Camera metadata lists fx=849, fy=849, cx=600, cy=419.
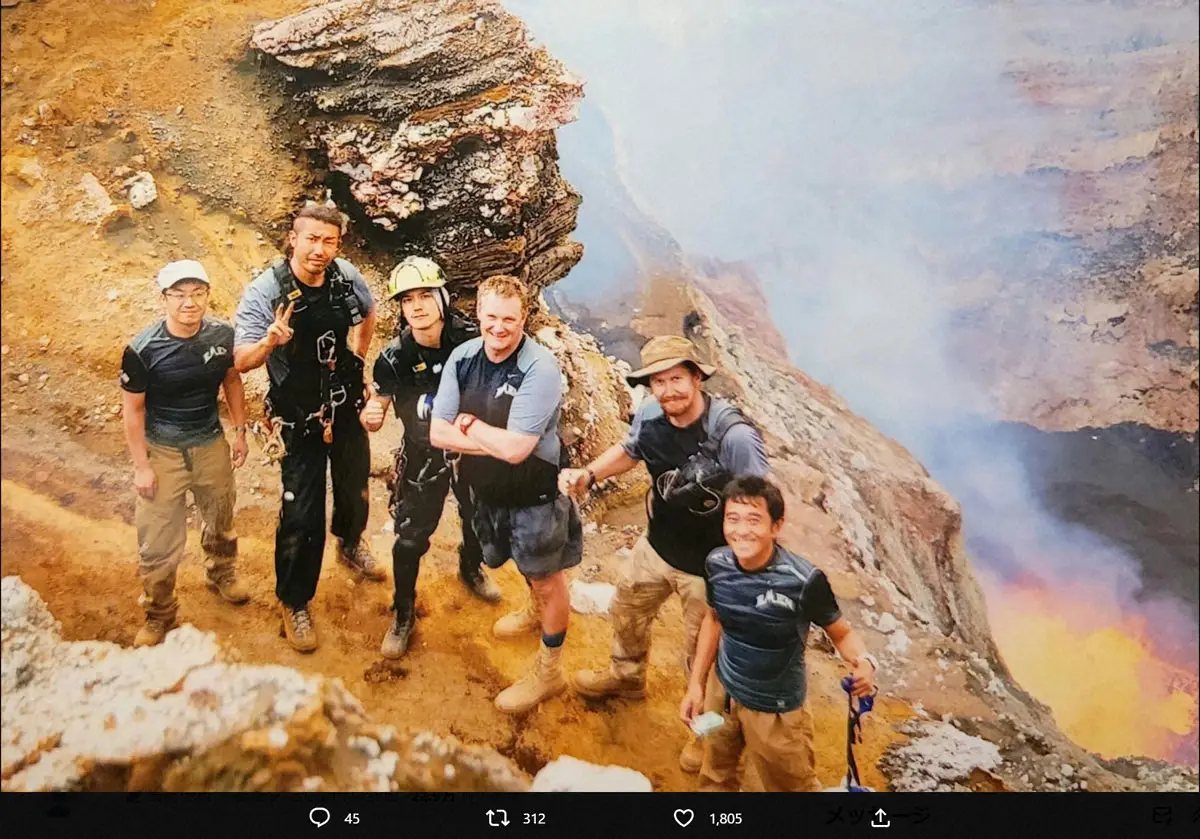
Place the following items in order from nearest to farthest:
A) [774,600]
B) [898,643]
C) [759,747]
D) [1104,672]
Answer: [774,600], [759,747], [898,643], [1104,672]

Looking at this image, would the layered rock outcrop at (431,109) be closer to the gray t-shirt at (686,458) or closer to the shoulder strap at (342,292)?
the shoulder strap at (342,292)

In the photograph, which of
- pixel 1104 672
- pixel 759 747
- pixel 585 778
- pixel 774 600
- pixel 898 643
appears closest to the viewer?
pixel 774 600

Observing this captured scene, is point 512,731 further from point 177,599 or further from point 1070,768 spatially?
point 1070,768

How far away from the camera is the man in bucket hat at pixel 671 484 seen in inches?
122

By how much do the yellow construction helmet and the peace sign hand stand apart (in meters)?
0.37

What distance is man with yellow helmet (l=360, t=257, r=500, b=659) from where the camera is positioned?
314 cm

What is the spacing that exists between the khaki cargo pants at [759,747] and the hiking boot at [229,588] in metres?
1.80

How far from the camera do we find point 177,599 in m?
3.19

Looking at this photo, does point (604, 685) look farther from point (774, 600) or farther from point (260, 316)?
point (260, 316)

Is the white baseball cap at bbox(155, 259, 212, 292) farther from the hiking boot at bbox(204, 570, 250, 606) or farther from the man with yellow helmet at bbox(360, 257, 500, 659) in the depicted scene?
the hiking boot at bbox(204, 570, 250, 606)

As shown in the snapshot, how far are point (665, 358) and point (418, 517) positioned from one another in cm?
112

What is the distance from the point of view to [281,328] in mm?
3072

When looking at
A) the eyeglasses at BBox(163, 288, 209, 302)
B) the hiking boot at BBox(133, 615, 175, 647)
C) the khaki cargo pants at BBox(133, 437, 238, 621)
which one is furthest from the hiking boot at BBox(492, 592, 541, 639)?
the eyeglasses at BBox(163, 288, 209, 302)

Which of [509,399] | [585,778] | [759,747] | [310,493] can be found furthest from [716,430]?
[310,493]
